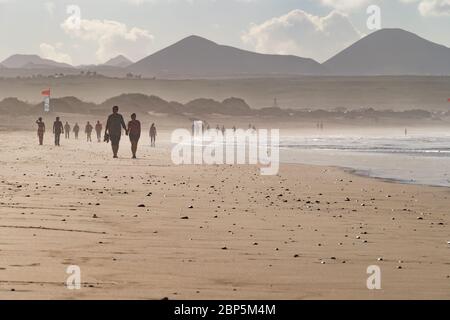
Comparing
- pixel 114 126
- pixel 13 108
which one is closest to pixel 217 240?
pixel 114 126

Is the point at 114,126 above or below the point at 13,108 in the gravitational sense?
below

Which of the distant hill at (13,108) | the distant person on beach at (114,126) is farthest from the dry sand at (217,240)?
the distant hill at (13,108)

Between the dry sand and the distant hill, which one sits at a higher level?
the distant hill

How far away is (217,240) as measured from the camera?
370 inches

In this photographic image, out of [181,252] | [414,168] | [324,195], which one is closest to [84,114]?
[414,168]

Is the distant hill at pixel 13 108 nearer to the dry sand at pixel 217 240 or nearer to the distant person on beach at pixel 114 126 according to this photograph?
the distant person on beach at pixel 114 126

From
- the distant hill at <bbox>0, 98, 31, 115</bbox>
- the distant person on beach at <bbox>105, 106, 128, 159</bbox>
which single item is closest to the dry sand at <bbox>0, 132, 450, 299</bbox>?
the distant person on beach at <bbox>105, 106, 128, 159</bbox>

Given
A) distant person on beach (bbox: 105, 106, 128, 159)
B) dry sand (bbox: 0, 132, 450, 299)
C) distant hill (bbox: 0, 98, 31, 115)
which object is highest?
distant hill (bbox: 0, 98, 31, 115)

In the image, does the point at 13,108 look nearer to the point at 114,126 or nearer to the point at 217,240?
the point at 114,126

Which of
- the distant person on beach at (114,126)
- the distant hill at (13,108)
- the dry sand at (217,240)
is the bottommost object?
the dry sand at (217,240)

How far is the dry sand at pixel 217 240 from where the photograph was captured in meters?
6.89

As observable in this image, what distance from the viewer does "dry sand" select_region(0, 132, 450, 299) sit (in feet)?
22.6

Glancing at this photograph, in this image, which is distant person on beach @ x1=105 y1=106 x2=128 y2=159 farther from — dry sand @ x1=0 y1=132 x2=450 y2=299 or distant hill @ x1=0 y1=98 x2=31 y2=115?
distant hill @ x1=0 y1=98 x2=31 y2=115
